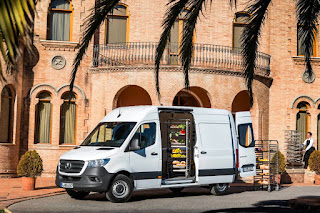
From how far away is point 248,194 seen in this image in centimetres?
1584

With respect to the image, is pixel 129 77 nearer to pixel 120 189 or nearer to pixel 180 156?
pixel 180 156

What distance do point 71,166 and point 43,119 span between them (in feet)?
34.2

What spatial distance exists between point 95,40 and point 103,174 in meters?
12.1

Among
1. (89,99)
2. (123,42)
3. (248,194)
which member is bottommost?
(248,194)

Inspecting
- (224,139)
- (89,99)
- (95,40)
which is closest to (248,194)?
(224,139)

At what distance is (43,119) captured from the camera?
23.0 m

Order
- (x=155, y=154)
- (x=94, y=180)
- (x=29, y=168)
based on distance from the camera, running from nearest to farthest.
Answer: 1. (x=94, y=180)
2. (x=155, y=154)
3. (x=29, y=168)

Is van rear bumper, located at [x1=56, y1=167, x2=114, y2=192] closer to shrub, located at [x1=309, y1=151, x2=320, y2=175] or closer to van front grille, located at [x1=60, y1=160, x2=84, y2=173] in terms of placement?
van front grille, located at [x1=60, y1=160, x2=84, y2=173]

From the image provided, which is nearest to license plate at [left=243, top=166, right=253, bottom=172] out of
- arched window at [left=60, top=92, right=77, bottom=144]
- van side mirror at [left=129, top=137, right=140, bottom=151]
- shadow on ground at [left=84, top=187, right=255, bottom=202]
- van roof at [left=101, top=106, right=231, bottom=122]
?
shadow on ground at [left=84, top=187, right=255, bottom=202]

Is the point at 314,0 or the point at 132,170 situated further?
the point at 132,170

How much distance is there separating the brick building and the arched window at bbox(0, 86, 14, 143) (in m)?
0.04

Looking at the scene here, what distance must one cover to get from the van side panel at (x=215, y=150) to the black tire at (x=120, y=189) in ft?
8.05

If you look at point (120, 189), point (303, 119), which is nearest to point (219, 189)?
point (120, 189)

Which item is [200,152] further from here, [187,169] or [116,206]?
[116,206]
